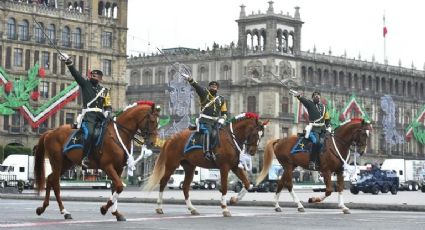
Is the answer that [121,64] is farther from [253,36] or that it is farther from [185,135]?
[185,135]

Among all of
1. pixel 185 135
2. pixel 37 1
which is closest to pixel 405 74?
pixel 37 1

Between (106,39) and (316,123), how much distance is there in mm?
74402

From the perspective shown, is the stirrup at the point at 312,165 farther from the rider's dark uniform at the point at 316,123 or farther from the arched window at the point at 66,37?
the arched window at the point at 66,37

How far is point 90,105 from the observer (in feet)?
65.6

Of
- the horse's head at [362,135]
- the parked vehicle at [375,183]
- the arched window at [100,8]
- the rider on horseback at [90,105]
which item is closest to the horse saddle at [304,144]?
the horse's head at [362,135]

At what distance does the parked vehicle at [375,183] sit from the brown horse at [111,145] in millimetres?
42809

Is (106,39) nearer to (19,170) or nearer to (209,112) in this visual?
(19,170)

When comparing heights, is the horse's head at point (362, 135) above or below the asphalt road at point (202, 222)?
above

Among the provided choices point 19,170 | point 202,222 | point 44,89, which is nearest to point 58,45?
point 44,89

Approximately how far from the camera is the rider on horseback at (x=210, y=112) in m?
22.6

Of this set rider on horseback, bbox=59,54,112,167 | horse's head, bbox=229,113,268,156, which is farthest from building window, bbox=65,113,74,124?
rider on horseback, bbox=59,54,112,167

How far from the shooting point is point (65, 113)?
94438 millimetres

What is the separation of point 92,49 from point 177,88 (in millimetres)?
10268

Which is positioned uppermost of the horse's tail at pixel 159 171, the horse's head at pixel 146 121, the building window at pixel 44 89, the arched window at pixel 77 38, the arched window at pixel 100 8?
the arched window at pixel 100 8
